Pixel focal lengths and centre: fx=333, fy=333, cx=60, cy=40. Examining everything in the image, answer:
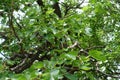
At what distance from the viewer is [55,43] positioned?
4285 millimetres

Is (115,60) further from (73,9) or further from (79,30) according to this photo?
(79,30)

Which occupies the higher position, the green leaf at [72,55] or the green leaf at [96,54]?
the green leaf at [72,55]

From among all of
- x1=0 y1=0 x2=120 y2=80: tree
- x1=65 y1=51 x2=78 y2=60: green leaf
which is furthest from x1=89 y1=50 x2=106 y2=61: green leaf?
x1=65 y1=51 x2=78 y2=60: green leaf

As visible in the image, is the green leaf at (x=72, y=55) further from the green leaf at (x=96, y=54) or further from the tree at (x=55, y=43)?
the green leaf at (x=96, y=54)

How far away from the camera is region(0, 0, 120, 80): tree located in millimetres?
3047

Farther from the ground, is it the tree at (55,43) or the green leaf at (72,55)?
the green leaf at (72,55)

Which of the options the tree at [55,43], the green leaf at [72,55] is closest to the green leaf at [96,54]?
the tree at [55,43]

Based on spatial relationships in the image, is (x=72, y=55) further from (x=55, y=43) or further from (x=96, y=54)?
(x=55, y=43)

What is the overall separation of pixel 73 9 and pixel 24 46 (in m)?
4.36

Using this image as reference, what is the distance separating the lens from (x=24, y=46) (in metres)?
4.94

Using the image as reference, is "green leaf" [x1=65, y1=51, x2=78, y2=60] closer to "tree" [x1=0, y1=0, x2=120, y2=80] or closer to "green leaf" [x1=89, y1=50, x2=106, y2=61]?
"tree" [x1=0, y1=0, x2=120, y2=80]

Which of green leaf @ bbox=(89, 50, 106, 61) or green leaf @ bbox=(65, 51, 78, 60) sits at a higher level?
green leaf @ bbox=(65, 51, 78, 60)

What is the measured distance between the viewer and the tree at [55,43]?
305 cm

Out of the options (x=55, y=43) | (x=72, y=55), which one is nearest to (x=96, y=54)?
(x=72, y=55)
